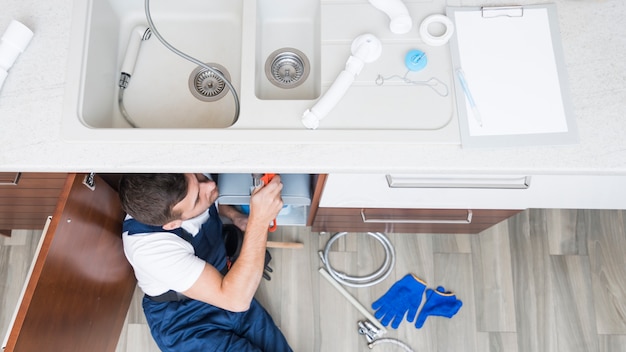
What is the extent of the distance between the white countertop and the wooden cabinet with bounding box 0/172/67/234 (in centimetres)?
23

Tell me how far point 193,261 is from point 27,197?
0.52 m

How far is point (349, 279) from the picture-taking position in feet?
5.67

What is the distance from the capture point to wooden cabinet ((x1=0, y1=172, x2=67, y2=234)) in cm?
117

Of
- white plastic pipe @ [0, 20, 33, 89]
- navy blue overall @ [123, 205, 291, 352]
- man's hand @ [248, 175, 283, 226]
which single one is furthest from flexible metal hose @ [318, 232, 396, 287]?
white plastic pipe @ [0, 20, 33, 89]

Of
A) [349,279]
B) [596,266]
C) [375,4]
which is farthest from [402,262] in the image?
[375,4]

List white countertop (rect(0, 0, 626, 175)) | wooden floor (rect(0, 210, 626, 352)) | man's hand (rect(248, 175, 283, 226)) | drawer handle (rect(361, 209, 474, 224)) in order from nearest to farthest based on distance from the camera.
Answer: white countertop (rect(0, 0, 626, 175))
man's hand (rect(248, 175, 283, 226))
drawer handle (rect(361, 209, 474, 224))
wooden floor (rect(0, 210, 626, 352))

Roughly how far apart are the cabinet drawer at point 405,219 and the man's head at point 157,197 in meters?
0.40

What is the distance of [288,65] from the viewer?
1.20 metres

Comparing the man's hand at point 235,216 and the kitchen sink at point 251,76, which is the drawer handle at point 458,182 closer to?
the kitchen sink at point 251,76

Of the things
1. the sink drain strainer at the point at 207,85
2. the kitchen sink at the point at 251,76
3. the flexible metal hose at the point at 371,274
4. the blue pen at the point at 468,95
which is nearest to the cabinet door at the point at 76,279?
the kitchen sink at the point at 251,76

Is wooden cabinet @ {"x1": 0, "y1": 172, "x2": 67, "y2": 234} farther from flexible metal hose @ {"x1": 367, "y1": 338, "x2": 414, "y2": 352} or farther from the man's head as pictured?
flexible metal hose @ {"x1": 367, "y1": 338, "x2": 414, "y2": 352}

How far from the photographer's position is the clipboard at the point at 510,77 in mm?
943

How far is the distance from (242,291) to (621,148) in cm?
92

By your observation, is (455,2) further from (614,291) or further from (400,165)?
(614,291)
